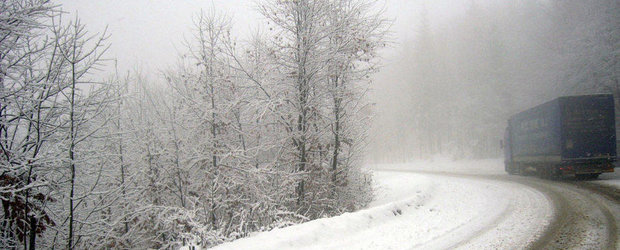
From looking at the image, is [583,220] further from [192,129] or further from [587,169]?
[192,129]

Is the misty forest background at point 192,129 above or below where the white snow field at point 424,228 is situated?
above

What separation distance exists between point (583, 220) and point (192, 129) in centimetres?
1075

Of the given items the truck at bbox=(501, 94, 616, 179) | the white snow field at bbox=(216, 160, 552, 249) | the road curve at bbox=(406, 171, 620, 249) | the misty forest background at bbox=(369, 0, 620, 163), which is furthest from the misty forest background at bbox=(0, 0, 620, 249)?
the misty forest background at bbox=(369, 0, 620, 163)

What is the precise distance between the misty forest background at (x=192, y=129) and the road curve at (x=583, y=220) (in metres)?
5.55

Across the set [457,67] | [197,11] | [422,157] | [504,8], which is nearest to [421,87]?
[457,67]

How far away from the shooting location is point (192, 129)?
9.55m

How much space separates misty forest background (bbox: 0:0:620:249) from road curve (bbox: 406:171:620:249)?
18.2ft

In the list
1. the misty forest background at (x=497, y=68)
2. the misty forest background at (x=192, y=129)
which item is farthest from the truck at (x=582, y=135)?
the misty forest background at (x=497, y=68)

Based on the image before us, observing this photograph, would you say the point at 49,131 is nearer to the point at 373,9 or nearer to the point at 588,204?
the point at 373,9

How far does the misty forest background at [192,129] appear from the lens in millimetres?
5652

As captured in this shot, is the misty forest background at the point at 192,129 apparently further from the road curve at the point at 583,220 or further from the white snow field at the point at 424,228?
the road curve at the point at 583,220

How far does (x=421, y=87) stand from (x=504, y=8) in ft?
94.4

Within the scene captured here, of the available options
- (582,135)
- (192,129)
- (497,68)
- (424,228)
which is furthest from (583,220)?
(497,68)

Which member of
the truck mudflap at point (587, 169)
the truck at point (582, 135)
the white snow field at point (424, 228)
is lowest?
the white snow field at point (424, 228)
